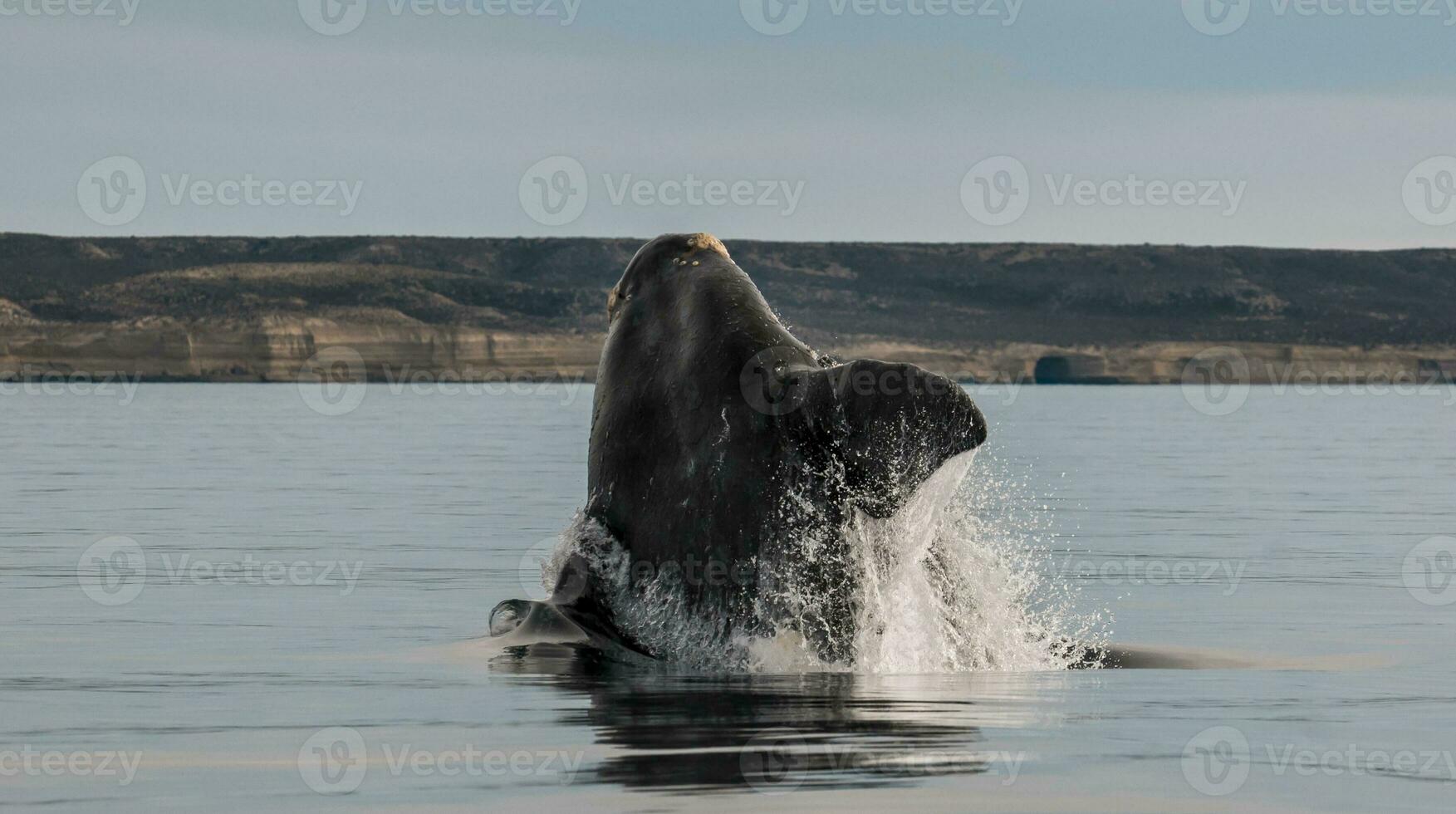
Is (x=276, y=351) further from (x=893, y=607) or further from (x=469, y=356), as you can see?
(x=893, y=607)

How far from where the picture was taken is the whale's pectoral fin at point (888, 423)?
977cm

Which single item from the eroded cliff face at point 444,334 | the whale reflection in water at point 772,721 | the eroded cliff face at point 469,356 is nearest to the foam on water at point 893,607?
the whale reflection in water at point 772,721

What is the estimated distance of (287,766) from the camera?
872 centimetres

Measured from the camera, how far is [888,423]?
9.96 metres

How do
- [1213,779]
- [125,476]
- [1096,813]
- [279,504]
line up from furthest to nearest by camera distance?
1. [125,476]
2. [279,504]
3. [1213,779]
4. [1096,813]

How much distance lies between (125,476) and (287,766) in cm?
2743

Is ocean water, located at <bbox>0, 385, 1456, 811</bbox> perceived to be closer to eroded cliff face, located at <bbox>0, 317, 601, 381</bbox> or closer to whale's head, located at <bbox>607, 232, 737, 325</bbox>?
whale's head, located at <bbox>607, 232, 737, 325</bbox>

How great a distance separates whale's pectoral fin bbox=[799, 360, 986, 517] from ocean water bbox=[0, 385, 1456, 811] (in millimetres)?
1117

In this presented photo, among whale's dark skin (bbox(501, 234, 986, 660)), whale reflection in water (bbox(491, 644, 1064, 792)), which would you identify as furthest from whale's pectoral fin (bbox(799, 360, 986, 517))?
whale reflection in water (bbox(491, 644, 1064, 792))

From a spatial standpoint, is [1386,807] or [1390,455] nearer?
[1386,807]

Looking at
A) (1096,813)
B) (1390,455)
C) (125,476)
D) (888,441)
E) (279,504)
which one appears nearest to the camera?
(1096,813)

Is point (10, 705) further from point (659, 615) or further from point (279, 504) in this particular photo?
point (279, 504)

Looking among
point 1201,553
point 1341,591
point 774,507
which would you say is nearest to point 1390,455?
point 1201,553

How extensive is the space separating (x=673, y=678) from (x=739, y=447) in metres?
1.28
